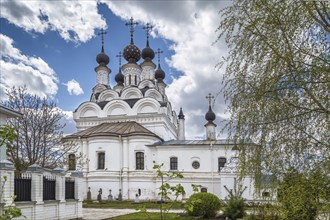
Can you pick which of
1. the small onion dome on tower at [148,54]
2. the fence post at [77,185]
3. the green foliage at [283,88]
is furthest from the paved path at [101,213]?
the small onion dome on tower at [148,54]

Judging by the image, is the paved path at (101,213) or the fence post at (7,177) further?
the paved path at (101,213)

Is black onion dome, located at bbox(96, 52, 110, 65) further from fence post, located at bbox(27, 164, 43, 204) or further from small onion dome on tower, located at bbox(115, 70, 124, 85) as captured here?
fence post, located at bbox(27, 164, 43, 204)

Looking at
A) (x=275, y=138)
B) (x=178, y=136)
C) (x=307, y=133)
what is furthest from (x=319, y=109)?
(x=178, y=136)

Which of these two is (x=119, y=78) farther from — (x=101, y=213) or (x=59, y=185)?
(x=59, y=185)

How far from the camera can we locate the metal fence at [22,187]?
12.5m

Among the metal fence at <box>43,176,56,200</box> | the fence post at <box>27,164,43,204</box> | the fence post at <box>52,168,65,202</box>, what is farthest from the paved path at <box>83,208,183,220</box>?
the fence post at <box>27,164,43,204</box>

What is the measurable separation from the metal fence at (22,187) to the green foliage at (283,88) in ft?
33.8

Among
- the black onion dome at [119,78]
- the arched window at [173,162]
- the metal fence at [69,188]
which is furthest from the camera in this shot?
the black onion dome at [119,78]

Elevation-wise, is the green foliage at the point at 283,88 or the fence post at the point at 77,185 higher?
the green foliage at the point at 283,88

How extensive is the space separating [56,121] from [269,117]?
1982 cm

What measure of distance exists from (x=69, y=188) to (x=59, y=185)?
1343 millimetres

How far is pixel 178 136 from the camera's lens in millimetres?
46031

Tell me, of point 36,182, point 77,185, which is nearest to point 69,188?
point 77,185

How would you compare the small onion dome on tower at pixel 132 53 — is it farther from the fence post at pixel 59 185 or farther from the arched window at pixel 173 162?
the fence post at pixel 59 185
